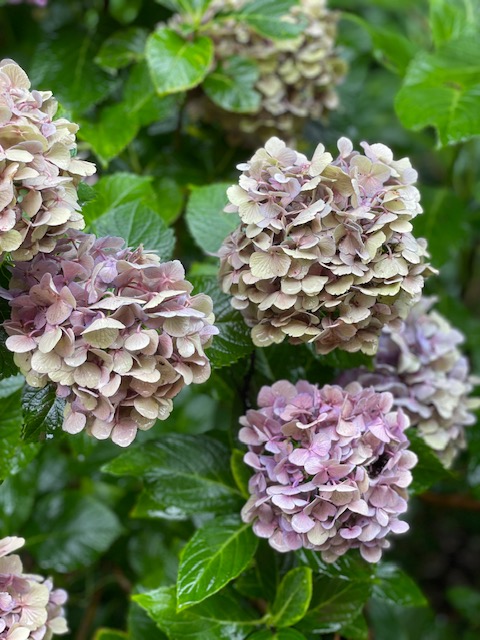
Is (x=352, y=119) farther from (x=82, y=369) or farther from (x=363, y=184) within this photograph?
(x=82, y=369)

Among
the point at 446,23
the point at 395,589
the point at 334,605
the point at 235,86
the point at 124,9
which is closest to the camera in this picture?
the point at 334,605

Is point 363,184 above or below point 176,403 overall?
above

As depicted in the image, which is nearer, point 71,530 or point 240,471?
point 240,471

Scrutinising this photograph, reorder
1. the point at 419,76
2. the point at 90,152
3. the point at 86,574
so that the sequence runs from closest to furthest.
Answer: the point at 419,76 → the point at 90,152 → the point at 86,574

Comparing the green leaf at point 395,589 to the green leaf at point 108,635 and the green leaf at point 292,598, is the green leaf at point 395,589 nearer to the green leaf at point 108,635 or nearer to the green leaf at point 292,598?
the green leaf at point 292,598

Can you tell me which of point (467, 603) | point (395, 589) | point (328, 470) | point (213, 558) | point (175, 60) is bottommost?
point (467, 603)

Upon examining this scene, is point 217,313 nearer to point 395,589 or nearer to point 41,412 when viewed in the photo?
point 41,412

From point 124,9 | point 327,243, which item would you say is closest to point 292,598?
point 327,243

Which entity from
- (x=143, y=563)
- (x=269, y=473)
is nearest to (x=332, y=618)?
(x=269, y=473)
